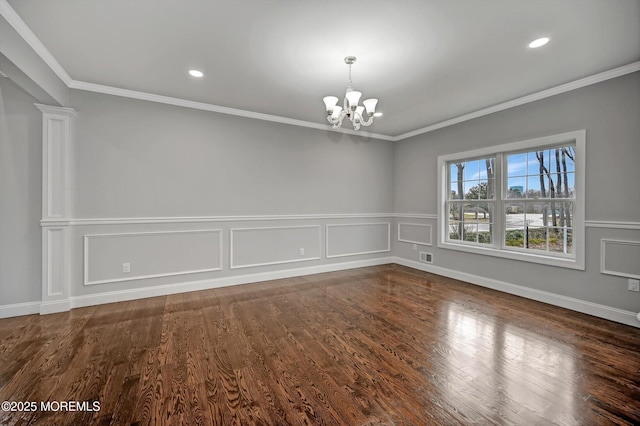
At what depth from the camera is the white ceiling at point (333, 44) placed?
204cm

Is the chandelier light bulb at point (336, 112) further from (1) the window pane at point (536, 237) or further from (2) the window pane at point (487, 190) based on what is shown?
(1) the window pane at point (536, 237)

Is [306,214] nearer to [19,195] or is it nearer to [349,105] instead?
[349,105]

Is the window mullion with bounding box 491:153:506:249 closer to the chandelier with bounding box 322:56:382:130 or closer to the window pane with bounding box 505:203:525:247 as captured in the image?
the window pane with bounding box 505:203:525:247

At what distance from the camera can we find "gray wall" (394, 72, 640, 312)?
2.85 meters

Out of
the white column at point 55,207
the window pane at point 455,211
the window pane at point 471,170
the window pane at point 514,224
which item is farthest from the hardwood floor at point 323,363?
the window pane at point 471,170

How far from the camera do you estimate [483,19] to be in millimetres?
2146

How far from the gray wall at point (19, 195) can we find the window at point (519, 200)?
552 centimetres

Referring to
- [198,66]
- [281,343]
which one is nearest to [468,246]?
[281,343]

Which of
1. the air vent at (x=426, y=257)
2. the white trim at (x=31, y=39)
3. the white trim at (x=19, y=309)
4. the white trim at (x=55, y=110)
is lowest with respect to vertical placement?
the white trim at (x=19, y=309)

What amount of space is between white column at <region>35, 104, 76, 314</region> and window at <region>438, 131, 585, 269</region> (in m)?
5.26

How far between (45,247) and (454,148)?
5665mm

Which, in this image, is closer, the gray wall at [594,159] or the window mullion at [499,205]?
the gray wall at [594,159]

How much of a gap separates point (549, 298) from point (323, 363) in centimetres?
→ 311

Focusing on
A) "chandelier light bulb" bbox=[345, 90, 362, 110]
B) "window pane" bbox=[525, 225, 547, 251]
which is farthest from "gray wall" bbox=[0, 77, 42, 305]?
"window pane" bbox=[525, 225, 547, 251]
